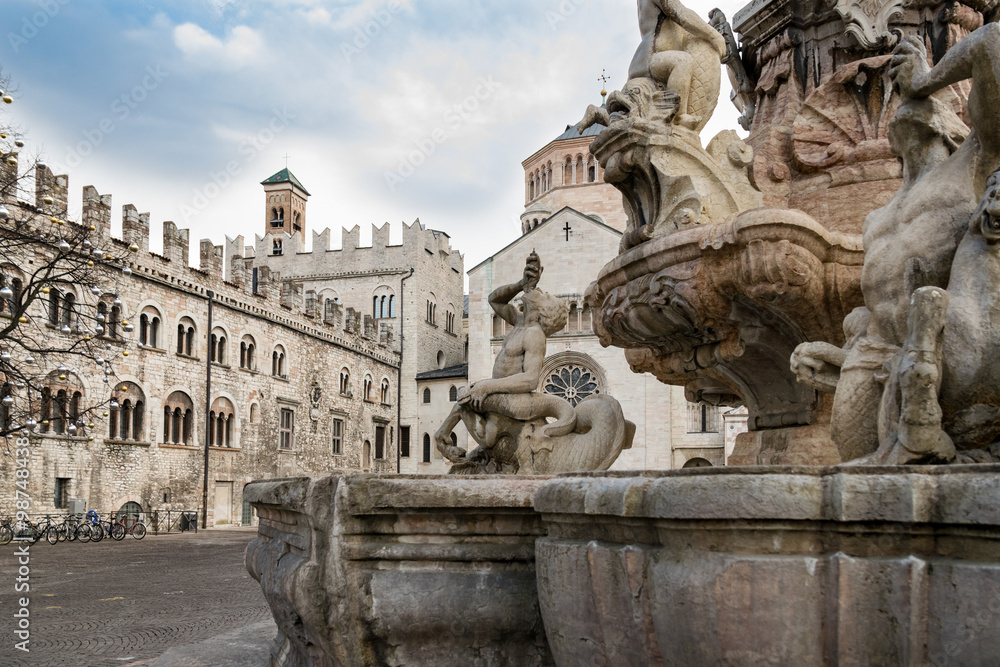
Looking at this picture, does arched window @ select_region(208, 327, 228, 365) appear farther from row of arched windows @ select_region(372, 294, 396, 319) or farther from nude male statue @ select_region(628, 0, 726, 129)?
nude male statue @ select_region(628, 0, 726, 129)

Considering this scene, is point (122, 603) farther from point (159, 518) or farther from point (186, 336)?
point (186, 336)

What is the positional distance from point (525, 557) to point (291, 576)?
962 mm

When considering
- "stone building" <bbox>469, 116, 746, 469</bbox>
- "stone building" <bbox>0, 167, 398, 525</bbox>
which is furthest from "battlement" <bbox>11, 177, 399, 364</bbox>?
"stone building" <bbox>469, 116, 746, 469</bbox>

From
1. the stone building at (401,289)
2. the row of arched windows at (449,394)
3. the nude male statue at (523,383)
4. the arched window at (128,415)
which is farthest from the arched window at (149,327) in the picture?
the nude male statue at (523,383)

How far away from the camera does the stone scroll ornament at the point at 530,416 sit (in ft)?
19.2

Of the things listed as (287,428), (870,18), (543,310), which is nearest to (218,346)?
(287,428)

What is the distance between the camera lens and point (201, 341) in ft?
109

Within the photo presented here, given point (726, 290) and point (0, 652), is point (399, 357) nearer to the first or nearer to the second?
point (0, 652)

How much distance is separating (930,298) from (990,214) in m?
0.34

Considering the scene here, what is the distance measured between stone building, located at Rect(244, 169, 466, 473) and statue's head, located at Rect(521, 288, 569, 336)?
41.0 meters

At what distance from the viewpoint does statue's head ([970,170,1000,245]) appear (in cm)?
273

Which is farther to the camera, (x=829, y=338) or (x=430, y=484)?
(x=829, y=338)

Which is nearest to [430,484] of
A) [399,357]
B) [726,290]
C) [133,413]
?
[726,290]

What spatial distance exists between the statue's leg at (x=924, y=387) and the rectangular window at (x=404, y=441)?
4751 centimetres
